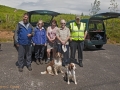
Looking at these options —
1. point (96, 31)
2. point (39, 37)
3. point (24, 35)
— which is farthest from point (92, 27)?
point (24, 35)

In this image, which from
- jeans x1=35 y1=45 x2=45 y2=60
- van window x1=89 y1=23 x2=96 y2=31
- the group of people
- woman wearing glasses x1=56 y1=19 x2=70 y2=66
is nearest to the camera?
the group of people

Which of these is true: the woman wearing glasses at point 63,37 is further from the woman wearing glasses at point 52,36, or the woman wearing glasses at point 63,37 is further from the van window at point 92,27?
the van window at point 92,27

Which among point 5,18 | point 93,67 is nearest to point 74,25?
point 93,67

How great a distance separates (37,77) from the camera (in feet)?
21.1

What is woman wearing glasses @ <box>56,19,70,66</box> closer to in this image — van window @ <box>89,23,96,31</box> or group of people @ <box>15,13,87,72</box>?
group of people @ <box>15,13,87,72</box>

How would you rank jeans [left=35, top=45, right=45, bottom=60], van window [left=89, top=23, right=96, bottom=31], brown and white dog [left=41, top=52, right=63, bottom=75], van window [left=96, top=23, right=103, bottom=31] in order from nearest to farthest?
brown and white dog [left=41, top=52, right=63, bottom=75]
jeans [left=35, top=45, right=45, bottom=60]
van window [left=89, top=23, right=96, bottom=31]
van window [left=96, top=23, right=103, bottom=31]

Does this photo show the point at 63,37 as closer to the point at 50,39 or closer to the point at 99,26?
the point at 50,39

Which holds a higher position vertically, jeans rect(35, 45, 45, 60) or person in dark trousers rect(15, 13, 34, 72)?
person in dark trousers rect(15, 13, 34, 72)

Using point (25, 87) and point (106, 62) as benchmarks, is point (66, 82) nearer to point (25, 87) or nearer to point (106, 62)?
point (25, 87)

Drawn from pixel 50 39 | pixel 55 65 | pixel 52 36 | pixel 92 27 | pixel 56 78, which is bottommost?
pixel 56 78

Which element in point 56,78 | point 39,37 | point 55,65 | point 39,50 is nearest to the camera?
point 56,78

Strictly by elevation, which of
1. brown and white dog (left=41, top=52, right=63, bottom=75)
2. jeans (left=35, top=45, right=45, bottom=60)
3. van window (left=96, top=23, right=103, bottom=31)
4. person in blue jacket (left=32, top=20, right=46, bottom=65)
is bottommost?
brown and white dog (left=41, top=52, right=63, bottom=75)

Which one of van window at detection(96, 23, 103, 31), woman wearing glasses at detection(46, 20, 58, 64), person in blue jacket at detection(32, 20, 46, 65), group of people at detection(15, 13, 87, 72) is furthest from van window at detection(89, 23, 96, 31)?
person in blue jacket at detection(32, 20, 46, 65)

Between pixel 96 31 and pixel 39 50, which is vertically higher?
pixel 96 31
